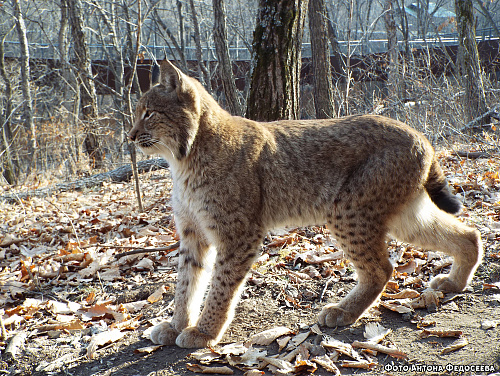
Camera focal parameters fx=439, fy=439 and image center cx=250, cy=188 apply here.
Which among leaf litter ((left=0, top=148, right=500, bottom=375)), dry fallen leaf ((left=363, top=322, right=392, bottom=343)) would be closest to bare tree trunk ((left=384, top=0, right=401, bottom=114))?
leaf litter ((left=0, top=148, right=500, bottom=375))

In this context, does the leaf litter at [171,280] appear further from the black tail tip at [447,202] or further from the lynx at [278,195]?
the black tail tip at [447,202]

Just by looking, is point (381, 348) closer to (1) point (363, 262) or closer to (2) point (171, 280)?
(1) point (363, 262)

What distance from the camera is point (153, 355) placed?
313 cm

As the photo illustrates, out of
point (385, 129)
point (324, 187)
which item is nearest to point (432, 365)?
point (324, 187)

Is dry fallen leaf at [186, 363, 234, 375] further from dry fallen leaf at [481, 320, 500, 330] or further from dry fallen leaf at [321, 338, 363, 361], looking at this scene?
dry fallen leaf at [481, 320, 500, 330]

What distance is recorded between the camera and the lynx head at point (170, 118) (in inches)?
137

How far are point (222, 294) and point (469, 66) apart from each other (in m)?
9.24

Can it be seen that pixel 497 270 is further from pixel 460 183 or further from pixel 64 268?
pixel 64 268

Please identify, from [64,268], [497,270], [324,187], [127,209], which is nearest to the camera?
[324,187]

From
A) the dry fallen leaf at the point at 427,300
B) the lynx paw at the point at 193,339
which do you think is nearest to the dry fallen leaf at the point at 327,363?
the lynx paw at the point at 193,339

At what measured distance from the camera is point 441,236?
12.0ft

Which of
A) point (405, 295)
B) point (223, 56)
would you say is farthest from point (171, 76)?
point (223, 56)

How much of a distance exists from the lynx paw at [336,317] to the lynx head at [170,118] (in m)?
1.64

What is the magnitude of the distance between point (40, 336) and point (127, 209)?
147 inches
